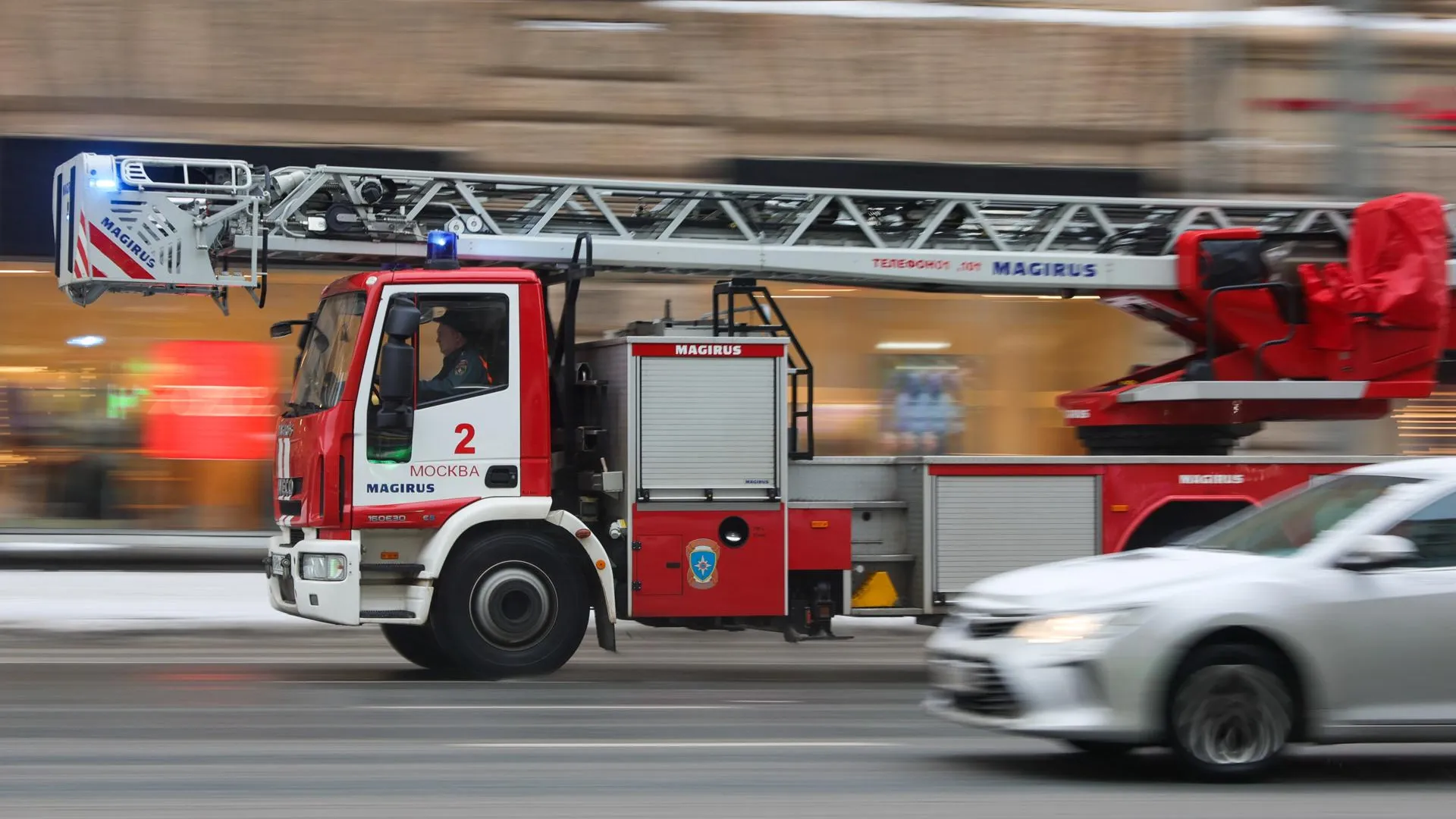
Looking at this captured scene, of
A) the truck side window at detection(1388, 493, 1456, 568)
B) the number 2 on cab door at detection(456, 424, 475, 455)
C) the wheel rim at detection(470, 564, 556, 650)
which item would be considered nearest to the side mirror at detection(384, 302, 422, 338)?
the number 2 on cab door at detection(456, 424, 475, 455)

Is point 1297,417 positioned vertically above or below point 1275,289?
below

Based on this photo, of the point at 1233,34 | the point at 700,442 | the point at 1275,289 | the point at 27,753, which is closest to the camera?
the point at 27,753

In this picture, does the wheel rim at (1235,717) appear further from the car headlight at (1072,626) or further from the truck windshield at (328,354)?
the truck windshield at (328,354)

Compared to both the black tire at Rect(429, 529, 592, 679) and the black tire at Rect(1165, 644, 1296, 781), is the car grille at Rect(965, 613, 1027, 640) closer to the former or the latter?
the black tire at Rect(1165, 644, 1296, 781)

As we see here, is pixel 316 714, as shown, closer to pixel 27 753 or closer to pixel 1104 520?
pixel 27 753

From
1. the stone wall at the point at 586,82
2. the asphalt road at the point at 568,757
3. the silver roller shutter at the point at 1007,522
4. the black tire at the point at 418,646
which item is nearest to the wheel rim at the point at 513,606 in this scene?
the asphalt road at the point at 568,757

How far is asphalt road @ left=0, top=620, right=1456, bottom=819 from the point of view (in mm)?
6508

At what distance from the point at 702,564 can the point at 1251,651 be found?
432 cm

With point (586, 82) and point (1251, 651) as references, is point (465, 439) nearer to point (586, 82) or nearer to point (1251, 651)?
point (1251, 651)

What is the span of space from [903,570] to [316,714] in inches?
149

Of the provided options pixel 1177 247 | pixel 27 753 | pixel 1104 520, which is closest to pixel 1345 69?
pixel 1177 247

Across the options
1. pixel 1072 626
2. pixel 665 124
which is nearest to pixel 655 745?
pixel 1072 626

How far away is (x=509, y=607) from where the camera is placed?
411 inches

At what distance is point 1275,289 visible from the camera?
461 inches
